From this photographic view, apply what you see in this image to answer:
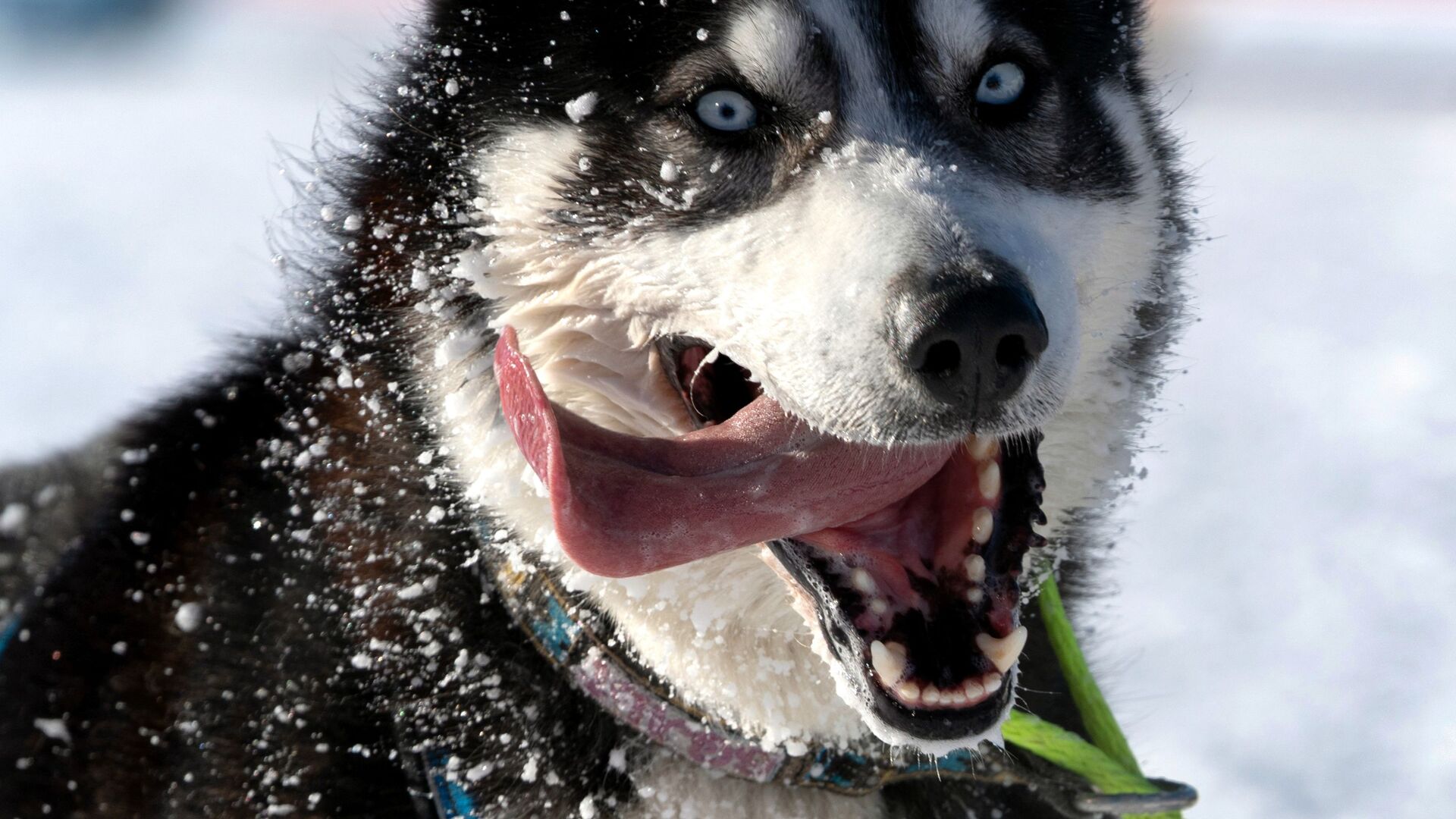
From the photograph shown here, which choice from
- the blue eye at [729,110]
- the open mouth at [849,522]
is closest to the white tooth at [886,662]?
the open mouth at [849,522]

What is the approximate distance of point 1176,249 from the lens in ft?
5.56

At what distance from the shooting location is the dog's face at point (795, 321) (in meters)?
1.30

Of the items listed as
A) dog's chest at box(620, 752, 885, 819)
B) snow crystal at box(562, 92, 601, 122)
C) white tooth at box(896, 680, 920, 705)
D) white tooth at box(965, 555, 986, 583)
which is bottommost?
dog's chest at box(620, 752, 885, 819)

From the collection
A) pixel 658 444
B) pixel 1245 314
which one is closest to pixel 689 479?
pixel 658 444

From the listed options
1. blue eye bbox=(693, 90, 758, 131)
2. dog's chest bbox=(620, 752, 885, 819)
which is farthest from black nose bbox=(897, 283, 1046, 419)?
dog's chest bbox=(620, 752, 885, 819)

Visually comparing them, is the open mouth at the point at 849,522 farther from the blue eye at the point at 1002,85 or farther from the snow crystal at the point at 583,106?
the blue eye at the point at 1002,85

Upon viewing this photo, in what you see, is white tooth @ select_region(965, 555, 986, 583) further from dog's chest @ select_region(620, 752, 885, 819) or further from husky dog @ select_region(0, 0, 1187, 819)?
dog's chest @ select_region(620, 752, 885, 819)

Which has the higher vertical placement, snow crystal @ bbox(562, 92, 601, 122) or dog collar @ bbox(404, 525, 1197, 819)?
snow crystal @ bbox(562, 92, 601, 122)

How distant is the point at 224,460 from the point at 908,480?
103cm

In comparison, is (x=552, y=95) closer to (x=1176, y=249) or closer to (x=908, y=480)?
(x=908, y=480)

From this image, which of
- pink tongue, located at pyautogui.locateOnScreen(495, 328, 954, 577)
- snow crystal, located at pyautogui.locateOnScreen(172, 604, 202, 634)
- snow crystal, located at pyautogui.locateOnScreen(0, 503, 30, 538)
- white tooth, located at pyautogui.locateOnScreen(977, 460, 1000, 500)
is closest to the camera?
pink tongue, located at pyautogui.locateOnScreen(495, 328, 954, 577)

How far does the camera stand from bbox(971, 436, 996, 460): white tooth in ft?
4.79

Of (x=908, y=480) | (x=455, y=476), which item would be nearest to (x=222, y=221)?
(x=455, y=476)

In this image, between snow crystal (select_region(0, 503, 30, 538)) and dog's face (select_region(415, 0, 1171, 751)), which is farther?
snow crystal (select_region(0, 503, 30, 538))
